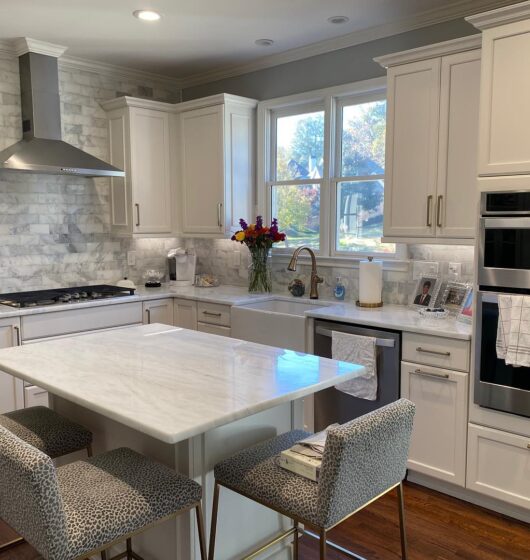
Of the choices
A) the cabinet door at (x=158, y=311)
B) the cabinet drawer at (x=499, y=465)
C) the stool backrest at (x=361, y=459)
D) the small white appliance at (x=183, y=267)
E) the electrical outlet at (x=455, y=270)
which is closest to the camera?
the stool backrest at (x=361, y=459)

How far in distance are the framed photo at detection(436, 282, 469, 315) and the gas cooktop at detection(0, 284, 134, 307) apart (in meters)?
2.22

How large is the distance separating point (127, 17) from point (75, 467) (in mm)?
2766

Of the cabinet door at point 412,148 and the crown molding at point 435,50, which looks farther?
the cabinet door at point 412,148

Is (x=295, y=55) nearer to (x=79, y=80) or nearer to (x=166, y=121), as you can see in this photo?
(x=166, y=121)

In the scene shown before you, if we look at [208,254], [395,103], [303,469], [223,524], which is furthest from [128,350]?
[208,254]

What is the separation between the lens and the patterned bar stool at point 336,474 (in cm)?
151

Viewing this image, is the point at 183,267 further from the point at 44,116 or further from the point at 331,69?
the point at 331,69

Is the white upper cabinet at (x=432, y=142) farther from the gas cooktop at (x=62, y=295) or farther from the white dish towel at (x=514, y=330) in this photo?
the gas cooktop at (x=62, y=295)

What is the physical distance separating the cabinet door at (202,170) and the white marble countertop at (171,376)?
6.45 feet

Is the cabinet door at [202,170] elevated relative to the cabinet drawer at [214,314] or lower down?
elevated

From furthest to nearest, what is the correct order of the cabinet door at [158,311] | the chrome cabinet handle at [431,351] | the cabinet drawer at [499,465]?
the cabinet door at [158,311] < the chrome cabinet handle at [431,351] < the cabinet drawer at [499,465]

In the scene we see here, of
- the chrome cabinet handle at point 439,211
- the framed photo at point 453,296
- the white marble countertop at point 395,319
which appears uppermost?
the chrome cabinet handle at point 439,211

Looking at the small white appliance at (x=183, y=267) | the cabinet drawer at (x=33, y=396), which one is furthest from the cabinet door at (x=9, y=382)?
the small white appliance at (x=183, y=267)

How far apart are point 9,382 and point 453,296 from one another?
9.06 feet
